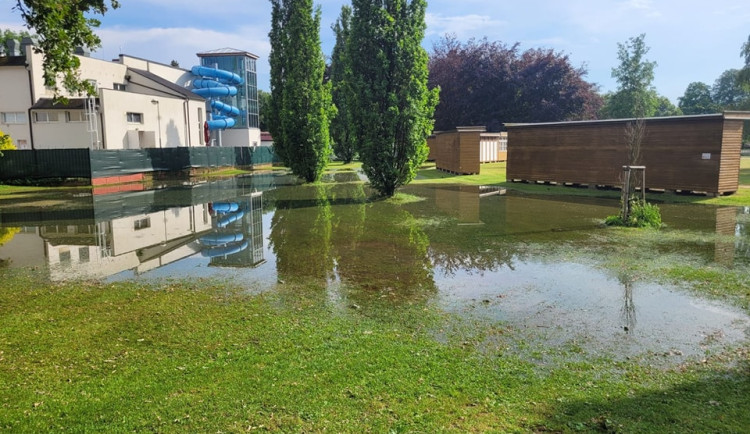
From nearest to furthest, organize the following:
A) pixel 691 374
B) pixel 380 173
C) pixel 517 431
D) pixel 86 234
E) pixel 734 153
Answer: pixel 517 431 → pixel 691 374 → pixel 86 234 → pixel 734 153 → pixel 380 173

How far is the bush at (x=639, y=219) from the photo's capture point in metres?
12.9

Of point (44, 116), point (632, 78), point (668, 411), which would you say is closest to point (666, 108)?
point (632, 78)

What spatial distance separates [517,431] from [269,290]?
4636 mm

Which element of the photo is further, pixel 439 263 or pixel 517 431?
pixel 439 263

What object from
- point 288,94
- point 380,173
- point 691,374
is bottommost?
point 691,374

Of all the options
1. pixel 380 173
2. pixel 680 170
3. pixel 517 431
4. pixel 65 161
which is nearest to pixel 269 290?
pixel 517 431

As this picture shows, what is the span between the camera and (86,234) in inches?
506

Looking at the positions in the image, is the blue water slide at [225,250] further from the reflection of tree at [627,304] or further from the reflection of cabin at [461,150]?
the reflection of cabin at [461,150]

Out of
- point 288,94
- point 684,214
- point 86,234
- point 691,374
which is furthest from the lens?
point 288,94

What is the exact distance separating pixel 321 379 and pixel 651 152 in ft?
60.8

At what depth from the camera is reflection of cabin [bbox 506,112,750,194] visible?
58.1 feet

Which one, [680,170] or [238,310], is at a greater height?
[680,170]

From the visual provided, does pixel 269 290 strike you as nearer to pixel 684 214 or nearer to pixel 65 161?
pixel 684 214

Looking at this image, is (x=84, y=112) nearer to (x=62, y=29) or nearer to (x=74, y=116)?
(x=74, y=116)
